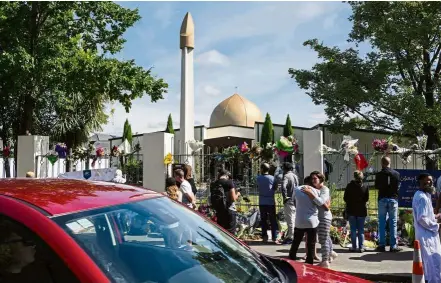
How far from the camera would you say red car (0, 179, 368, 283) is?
2.15m

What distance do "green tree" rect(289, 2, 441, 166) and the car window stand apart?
829 inches

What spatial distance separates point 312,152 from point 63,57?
28.3 ft

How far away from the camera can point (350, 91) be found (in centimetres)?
2294

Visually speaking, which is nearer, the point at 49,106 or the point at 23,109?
the point at 23,109

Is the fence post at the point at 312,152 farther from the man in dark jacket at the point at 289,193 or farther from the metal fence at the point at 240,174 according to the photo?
the man in dark jacket at the point at 289,193

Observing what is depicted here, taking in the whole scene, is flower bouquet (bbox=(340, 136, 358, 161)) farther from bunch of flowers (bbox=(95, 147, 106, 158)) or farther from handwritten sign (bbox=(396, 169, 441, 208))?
bunch of flowers (bbox=(95, 147, 106, 158))

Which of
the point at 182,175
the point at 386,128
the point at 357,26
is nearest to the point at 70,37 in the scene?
the point at 182,175

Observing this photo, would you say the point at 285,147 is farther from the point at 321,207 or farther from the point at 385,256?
the point at 321,207

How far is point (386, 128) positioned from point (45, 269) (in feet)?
79.3

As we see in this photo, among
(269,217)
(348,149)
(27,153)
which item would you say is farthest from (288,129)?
(269,217)

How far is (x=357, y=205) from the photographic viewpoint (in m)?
9.93

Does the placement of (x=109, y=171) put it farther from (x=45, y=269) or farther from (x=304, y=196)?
(x=45, y=269)

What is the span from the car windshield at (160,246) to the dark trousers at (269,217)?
26.4 feet

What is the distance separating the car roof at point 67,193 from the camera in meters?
2.35
